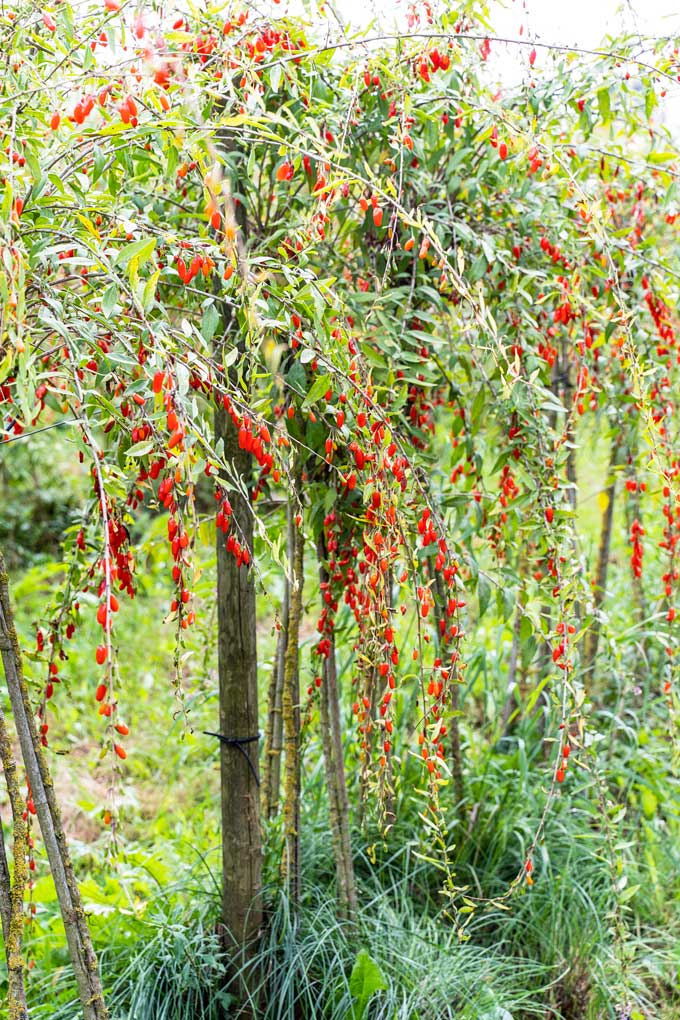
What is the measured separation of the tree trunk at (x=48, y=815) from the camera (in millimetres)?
1497

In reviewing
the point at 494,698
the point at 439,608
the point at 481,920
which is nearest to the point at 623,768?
the point at 494,698

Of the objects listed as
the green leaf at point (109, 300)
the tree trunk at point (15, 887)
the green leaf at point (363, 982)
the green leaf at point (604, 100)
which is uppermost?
the green leaf at point (604, 100)

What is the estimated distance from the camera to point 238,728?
1.99 metres

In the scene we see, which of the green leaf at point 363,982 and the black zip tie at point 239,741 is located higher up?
the black zip tie at point 239,741

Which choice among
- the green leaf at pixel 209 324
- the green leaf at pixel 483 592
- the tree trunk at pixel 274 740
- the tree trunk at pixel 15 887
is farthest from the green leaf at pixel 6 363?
the tree trunk at pixel 274 740

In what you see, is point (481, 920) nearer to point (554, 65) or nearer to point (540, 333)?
point (540, 333)

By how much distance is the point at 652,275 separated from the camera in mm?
2150

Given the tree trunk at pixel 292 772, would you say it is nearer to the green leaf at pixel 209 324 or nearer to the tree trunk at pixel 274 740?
the tree trunk at pixel 274 740

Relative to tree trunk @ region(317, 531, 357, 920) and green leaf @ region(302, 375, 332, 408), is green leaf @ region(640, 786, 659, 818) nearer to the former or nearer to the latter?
tree trunk @ region(317, 531, 357, 920)

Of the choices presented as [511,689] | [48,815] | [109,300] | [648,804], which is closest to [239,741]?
[48,815]

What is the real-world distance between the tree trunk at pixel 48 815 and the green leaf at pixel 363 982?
1.70 feet

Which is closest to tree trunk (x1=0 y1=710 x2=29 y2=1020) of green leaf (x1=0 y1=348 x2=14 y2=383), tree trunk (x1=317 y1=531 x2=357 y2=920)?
green leaf (x1=0 y1=348 x2=14 y2=383)

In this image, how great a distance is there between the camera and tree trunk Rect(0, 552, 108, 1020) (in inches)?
58.9

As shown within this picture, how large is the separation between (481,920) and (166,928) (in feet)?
2.52
